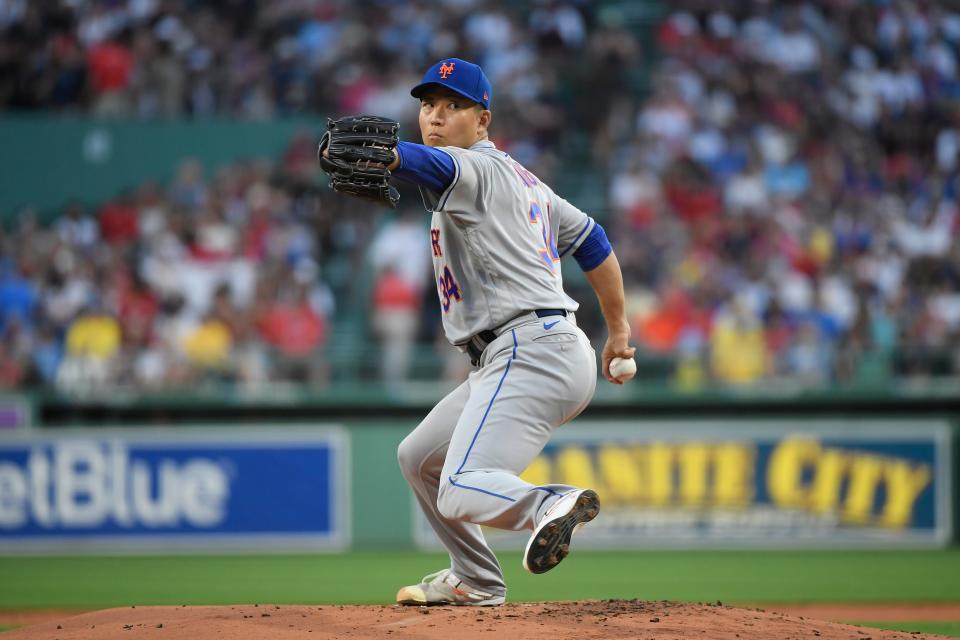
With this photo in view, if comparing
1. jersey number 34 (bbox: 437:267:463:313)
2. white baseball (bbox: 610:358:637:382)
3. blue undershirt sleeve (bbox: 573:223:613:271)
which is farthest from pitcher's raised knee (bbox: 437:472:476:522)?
blue undershirt sleeve (bbox: 573:223:613:271)

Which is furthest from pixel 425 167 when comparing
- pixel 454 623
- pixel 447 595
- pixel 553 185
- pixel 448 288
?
pixel 553 185

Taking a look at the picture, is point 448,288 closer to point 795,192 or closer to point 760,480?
point 760,480

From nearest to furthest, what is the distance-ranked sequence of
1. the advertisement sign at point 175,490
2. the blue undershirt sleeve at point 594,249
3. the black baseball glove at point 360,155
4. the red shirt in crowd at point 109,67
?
1. the black baseball glove at point 360,155
2. the blue undershirt sleeve at point 594,249
3. the advertisement sign at point 175,490
4. the red shirt in crowd at point 109,67

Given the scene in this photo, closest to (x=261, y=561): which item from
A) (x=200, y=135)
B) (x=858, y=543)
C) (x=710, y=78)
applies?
(x=858, y=543)

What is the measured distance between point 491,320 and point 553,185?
10.8m

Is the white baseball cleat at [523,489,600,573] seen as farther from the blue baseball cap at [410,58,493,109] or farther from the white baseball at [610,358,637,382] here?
the blue baseball cap at [410,58,493,109]

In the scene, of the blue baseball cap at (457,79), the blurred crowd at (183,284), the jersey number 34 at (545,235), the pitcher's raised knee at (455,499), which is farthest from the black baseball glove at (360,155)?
the blurred crowd at (183,284)

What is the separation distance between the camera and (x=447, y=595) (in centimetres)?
539

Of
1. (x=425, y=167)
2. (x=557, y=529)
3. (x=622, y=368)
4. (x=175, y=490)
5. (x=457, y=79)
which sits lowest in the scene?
(x=175, y=490)

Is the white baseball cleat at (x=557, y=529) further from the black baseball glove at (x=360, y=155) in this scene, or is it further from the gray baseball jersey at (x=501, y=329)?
the black baseball glove at (x=360, y=155)

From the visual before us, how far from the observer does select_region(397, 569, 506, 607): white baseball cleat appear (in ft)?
17.6

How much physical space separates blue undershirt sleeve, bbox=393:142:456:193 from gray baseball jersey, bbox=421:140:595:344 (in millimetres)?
96

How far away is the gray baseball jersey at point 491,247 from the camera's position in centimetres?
466

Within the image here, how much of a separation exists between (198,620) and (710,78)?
12934mm
